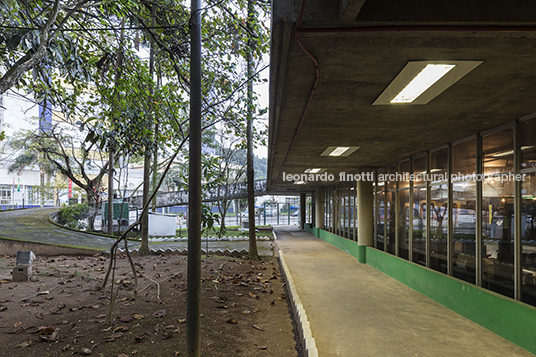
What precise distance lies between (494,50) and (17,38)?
5026 millimetres

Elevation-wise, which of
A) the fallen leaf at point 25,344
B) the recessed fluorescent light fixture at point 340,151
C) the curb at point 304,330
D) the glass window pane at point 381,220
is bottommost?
the curb at point 304,330

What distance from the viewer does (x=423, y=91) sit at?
3758 mm

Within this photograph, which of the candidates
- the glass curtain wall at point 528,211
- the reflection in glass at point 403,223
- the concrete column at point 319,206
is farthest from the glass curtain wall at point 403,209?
the concrete column at point 319,206

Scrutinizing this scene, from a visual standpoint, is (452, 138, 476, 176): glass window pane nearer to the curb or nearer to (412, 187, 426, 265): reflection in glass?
(412, 187, 426, 265): reflection in glass

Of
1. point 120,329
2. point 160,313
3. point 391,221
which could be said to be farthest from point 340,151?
point 120,329

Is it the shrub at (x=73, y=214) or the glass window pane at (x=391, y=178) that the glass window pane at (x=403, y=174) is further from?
the shrub at (x=73, y=214)

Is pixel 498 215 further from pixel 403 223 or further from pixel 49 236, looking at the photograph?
pixel 49 236

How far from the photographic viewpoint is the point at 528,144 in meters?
4.97

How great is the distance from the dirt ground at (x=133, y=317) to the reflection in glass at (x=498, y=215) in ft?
12.0

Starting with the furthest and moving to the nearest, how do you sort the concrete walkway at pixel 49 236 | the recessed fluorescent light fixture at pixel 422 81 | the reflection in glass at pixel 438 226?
the concrete walkway at pixel 49 236
the reflection in glass at pixel 438 226
the recessed fluorescent light fixture at pixel 422 81

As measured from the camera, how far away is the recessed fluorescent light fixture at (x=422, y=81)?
305 cm

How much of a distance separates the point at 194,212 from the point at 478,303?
522 cm

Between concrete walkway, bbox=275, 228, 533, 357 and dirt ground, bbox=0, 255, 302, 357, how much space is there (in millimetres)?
604

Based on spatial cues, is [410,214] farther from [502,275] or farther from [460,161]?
[502,275]
